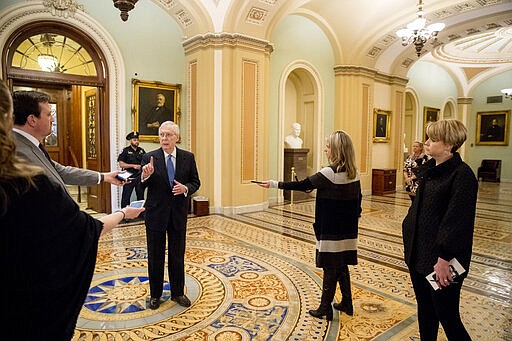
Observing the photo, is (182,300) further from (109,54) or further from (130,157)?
(109,54)

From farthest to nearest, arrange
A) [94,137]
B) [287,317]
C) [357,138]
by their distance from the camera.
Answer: [357,138] → [94,137] → [287,317]

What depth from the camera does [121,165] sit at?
22.4 ft

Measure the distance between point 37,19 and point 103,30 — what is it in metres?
1.09

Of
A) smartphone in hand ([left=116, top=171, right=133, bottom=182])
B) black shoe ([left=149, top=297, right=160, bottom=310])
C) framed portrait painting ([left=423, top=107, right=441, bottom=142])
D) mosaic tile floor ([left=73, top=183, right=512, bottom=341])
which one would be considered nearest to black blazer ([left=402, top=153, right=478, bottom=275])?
mosaic tile floor ([left=73, top=183, right=512, bottom=341])

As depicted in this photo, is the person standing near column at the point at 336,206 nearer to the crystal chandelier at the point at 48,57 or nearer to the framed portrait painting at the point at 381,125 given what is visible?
the crystal chandelier at the point at 48,57

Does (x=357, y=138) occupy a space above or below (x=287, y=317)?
above

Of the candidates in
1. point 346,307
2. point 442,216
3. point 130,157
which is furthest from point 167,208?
point 130,157

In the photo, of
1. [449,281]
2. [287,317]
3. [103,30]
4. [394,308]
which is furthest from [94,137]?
[449,281]

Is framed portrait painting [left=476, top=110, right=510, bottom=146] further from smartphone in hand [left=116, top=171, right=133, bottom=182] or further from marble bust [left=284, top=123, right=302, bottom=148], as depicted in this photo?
smartphone in hand [left=116, top=171, right=133, bottom=182]

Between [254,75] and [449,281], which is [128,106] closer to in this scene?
[254,75]

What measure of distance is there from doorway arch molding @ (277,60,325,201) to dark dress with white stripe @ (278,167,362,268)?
6285mm

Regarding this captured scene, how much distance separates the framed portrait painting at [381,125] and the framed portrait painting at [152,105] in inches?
241

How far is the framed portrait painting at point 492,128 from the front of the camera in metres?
16.0

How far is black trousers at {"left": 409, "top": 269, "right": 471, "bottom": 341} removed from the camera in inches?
79.5
